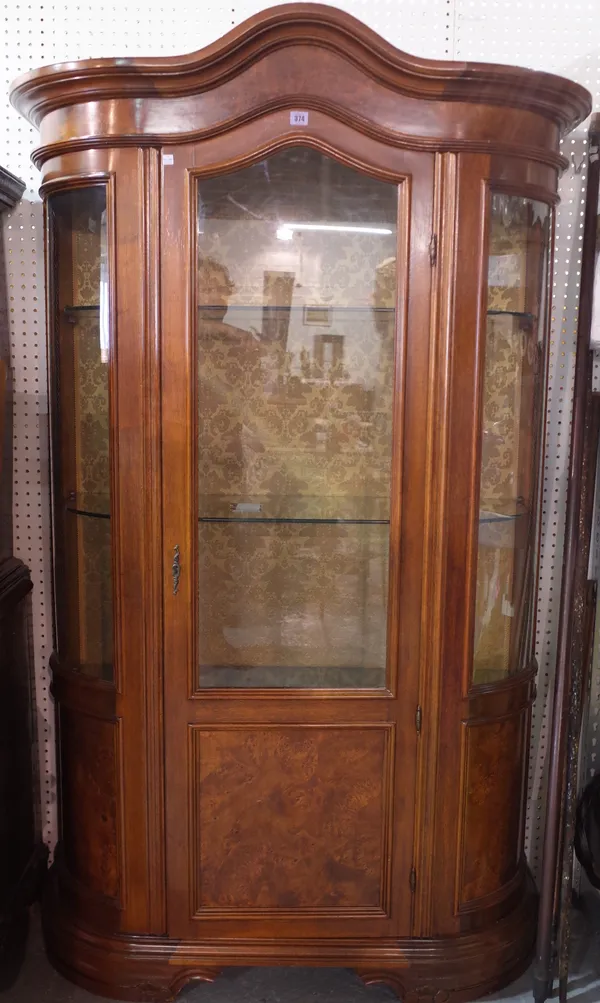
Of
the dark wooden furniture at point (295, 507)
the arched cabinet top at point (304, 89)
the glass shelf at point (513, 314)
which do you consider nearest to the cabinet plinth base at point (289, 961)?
the dark wooden furniture at point (295, 507)

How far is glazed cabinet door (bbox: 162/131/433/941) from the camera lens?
1.95 metres

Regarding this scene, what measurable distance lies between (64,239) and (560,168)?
121 cm

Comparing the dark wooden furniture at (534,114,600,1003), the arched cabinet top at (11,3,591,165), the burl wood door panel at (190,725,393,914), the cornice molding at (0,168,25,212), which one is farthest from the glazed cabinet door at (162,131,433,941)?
the cornice molding at (0,168,25,212)

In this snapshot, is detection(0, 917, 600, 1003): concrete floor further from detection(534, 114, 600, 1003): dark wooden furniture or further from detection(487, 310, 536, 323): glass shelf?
detection(487, 310, 536, 323): glass shelf

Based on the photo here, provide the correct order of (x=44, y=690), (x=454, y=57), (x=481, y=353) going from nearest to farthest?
(x=481, y=353)
(x=454, y=57)
(x=44, y=690)

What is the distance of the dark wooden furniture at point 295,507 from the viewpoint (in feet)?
6.16

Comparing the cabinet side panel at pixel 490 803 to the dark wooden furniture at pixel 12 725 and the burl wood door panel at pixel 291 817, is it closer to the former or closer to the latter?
the burl wood door panel at pixel 291 817

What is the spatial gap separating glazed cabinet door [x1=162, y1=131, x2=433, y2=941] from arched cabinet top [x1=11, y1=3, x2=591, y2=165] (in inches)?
5.7

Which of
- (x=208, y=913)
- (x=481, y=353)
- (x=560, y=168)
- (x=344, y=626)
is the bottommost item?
(x=208, y=913)

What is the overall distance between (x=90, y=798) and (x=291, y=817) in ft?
1.67

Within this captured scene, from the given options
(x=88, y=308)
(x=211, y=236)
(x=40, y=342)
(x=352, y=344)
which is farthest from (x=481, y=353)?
(x=40, y=342)

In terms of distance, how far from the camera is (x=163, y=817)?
205 cm

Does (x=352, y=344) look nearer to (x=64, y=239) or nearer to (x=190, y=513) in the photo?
(x=190, y=513)

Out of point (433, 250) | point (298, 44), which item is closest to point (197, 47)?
point (298, 44)
